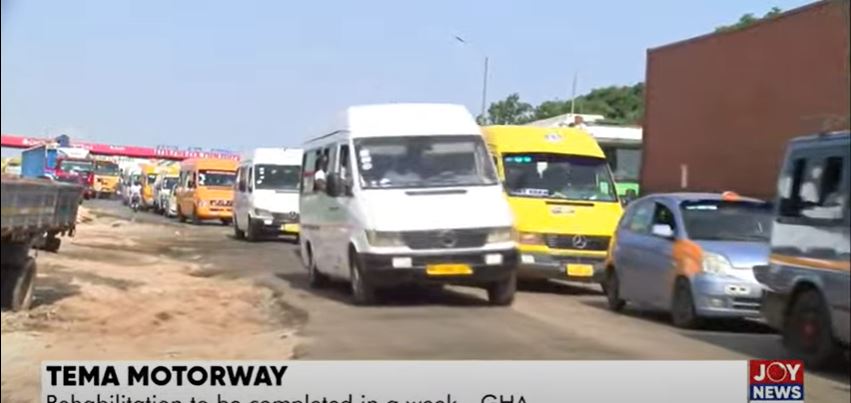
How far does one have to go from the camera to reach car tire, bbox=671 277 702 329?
4.65m

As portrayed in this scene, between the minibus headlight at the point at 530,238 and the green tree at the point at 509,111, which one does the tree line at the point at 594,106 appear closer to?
the green tree at the point at 509,111

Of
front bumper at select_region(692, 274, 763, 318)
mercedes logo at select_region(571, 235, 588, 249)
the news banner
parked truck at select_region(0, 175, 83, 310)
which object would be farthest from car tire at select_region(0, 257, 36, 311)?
mercedes logo at select_region(571, 235, 588, 249)

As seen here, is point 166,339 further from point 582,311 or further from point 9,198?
point 582,311

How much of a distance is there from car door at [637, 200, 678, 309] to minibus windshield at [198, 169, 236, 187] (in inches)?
63.1

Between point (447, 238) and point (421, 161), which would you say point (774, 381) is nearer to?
point (447, 238)

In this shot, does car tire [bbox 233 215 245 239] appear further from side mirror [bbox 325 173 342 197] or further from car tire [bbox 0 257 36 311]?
car tire [bbox 0 257 36 311]

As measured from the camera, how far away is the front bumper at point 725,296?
15.2 ft

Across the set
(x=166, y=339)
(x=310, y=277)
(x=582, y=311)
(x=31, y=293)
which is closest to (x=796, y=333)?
(x=582, y=311)

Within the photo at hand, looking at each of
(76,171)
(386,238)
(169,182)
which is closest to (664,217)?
(386,238)

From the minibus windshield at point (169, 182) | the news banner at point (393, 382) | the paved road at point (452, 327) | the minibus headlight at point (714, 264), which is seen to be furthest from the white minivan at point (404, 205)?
the minibus headlight at point (714, 264)

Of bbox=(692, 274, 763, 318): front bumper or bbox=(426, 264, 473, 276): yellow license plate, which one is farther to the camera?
bbox=(692, 274, 763, 318): front bumper

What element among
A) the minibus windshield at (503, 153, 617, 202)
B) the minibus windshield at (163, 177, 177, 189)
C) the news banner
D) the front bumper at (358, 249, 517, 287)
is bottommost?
the news banner

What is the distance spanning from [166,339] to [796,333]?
213 centimetres

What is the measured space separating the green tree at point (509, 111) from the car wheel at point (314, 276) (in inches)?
33.7
